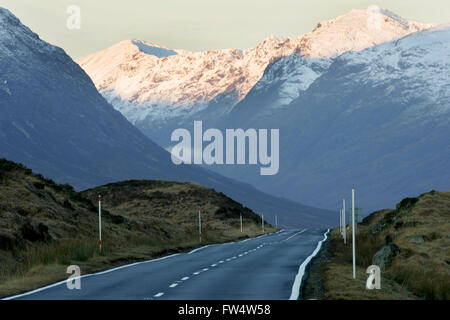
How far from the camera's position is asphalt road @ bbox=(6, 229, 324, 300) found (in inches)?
853

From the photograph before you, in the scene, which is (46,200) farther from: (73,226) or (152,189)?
(152,189)

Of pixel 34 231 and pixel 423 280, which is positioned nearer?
pixel 423 280

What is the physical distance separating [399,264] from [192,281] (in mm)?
Answer: 8329

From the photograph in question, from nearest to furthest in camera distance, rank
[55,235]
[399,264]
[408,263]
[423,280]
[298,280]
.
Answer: [298,280] → [423,280] → [399,264] → [408,263] → [55,235]

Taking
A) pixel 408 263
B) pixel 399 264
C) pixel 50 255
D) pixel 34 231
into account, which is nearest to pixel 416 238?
pixel 408 263

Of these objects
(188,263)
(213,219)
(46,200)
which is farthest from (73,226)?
(213,219)

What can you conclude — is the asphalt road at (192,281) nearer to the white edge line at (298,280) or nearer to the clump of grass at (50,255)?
the white edge line at (298,280)

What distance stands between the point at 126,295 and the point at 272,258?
701 inches

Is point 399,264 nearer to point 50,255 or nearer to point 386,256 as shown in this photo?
point 386,256

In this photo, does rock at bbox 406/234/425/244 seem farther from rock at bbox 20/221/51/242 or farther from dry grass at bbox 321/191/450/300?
rock at bbox 20/221/51/242

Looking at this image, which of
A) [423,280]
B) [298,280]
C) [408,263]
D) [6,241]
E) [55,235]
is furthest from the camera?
[55,235]

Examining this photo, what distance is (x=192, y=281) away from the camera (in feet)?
85.1

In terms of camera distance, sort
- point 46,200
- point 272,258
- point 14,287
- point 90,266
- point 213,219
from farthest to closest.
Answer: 1. point 213,219
2. point 46,200
3. point 272,258
4. point 90,266
5. point 14,287
